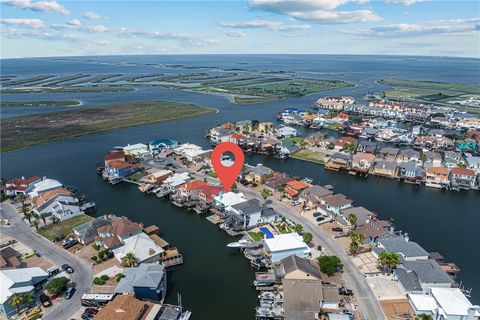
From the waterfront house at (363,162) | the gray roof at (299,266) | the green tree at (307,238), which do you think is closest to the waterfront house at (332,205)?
the green tree at (307,238)

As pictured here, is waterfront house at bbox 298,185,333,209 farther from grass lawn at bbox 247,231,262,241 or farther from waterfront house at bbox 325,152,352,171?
waterfront house at bbox 325,152,352,171

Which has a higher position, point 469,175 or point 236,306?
point 469,175

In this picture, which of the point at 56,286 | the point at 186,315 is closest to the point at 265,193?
the point at 186,315

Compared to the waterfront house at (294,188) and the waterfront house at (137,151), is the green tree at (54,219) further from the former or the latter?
the waterfront house at (294,188)

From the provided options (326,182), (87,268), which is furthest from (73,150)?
(326,182)

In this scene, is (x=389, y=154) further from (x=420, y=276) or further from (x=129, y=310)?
(x=129, y=310)

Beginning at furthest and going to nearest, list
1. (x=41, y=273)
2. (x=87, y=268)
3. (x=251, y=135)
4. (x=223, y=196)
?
(x=251, y=135) → (x=223, y=196) → (x=87, y=268) → (x=41, y=273)

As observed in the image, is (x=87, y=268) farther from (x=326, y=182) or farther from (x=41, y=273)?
(x=326, y=182)

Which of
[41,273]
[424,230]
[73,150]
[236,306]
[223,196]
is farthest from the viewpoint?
[73,150]
